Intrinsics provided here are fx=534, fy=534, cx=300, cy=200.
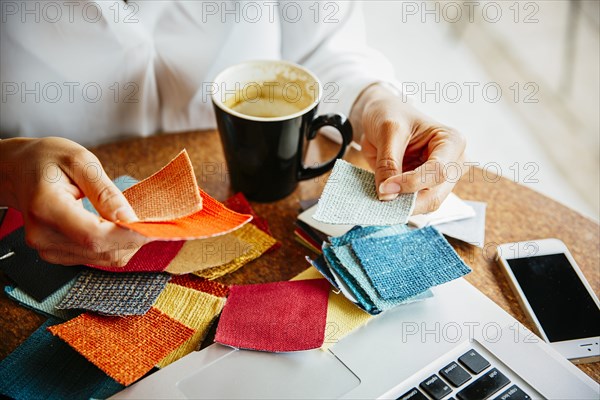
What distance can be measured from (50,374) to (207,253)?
20 centimetres

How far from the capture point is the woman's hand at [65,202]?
1.61 ft

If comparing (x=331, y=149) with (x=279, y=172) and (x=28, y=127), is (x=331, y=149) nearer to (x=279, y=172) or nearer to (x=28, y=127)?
(x=279, y=172)

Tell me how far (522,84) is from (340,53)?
57.4 inches

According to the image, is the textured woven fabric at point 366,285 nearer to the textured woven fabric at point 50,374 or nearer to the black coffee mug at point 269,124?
the black coffee mug at point 269,124

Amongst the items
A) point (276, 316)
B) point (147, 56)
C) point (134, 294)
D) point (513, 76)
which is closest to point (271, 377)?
point (276, 316)

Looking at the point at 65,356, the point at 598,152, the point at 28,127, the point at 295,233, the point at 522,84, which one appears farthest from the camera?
the point at 522,84

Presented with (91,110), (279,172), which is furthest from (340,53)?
(91,110)

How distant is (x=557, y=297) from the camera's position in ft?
2.02

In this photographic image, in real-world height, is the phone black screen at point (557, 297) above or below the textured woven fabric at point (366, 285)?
below

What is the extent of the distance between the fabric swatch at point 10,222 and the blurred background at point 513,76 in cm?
126

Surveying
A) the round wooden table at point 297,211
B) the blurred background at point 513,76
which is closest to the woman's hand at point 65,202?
the round wooden table at point 297,211

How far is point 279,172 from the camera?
69 cm

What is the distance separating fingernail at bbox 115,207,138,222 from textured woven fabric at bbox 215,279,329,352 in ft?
0.45

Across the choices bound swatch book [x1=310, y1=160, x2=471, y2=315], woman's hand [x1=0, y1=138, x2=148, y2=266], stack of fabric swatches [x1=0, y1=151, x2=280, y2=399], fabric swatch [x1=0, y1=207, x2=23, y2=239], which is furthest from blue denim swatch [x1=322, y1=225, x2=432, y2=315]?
fabric swatch [x1=0, y1=207, x2=23, y2=239]
